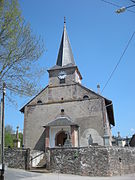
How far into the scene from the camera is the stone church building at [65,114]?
21.4 m

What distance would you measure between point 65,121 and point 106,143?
21.8ft

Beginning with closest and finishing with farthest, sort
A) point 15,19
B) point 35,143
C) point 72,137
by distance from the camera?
1. point 15,19
2. point 72,137
3. point 35,143

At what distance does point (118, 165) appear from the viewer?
14609mm

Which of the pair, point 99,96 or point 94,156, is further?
point 99,96

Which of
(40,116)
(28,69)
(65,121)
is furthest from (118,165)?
(40,116)

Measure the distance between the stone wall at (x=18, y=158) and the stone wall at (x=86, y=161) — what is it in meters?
1.76

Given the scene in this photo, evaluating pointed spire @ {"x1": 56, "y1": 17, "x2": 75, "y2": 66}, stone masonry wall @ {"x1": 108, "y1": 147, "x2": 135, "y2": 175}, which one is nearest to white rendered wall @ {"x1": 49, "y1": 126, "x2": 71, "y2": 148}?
stone masonry wall @ {"x1": 108, "y1": 147, "x2": 135, "y2": 175}

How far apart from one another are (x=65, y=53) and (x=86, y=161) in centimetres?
1827

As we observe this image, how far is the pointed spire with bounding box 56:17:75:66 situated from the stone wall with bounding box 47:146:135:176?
50.4ft

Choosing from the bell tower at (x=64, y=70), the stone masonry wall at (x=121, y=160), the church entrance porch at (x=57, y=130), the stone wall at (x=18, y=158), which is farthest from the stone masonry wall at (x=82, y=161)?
the bell tower at (x=64, y=70)

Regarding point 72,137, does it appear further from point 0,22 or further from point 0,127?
point 0,22

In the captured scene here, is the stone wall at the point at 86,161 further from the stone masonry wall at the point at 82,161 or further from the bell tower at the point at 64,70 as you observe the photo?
the bell tower at the point at 64,70

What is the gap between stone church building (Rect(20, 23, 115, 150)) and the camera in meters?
21.4

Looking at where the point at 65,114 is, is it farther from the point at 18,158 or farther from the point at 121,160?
the point at 121,160
